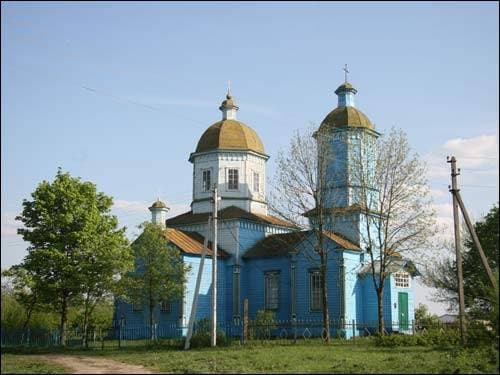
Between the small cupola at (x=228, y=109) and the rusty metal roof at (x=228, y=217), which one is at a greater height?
the small cupola at (x=228, y=109)

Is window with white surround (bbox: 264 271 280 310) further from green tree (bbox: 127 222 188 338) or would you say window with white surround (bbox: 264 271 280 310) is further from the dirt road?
the dirt road

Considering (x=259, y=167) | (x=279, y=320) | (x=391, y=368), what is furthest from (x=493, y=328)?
(x=259, y=167)

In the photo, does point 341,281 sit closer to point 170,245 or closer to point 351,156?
point 351,156

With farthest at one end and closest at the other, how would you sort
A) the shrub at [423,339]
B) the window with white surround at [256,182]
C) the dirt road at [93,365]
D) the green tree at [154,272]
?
the window with white surround at [256,182] < the green tree at [154,272] < the shrub at [423,339] < the dirt road at [93,365]

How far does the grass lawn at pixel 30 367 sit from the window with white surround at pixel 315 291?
15.3 m

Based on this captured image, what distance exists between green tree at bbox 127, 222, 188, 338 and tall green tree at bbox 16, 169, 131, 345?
255cm

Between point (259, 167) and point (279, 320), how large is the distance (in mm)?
9584

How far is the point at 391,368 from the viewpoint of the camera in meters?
16.2

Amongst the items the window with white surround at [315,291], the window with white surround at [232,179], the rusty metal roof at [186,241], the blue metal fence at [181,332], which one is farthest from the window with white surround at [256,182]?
the blue metal fence at [181,332]

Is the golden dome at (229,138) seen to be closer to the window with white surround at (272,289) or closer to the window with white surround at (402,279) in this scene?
the window with white surround at (272,289)

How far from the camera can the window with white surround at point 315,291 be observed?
32438 millimetres

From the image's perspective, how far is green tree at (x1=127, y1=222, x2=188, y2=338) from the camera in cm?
3048

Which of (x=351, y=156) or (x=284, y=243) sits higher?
(x=351, y=156)

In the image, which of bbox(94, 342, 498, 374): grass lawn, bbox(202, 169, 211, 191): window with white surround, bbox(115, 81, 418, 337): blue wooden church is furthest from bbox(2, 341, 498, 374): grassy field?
bbox(202, 169, 211, 191): window with white surround
